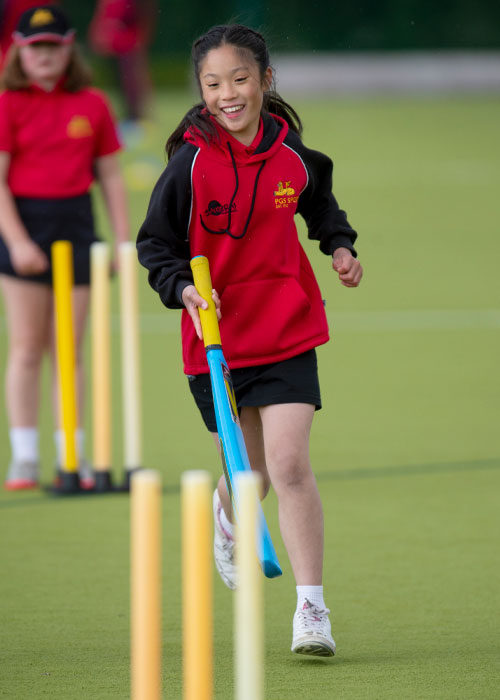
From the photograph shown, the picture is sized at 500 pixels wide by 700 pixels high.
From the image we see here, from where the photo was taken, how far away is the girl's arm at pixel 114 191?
6.29 meters

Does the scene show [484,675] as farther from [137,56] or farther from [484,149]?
[137,56]

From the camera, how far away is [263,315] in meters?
4.13

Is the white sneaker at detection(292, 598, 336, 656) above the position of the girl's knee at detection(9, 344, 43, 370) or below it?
below

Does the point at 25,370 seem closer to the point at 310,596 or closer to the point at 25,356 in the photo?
the point at 25,356

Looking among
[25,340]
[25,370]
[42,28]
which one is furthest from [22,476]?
[42,28]

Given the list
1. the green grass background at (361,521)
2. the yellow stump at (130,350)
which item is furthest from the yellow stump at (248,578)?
the yellow stump at (130,350)

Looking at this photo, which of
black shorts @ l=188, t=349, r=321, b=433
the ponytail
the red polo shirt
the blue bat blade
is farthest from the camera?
the red polo shirt

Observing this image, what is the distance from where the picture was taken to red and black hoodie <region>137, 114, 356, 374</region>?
404cm

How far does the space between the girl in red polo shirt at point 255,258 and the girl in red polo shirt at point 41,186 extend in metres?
2.01

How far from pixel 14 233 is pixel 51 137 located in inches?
18.4

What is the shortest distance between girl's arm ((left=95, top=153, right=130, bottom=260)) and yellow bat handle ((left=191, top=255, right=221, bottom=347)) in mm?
2376

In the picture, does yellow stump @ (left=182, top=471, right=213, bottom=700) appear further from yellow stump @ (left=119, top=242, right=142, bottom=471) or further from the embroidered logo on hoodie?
yellow stump @ (left=119, top=242, right=142, bottom=471)

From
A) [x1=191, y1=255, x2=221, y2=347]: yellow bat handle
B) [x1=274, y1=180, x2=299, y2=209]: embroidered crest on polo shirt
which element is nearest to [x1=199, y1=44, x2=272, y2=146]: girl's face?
[x1=274, y1=180, x2=299, y2=209]: embroidered crest on polo shirt

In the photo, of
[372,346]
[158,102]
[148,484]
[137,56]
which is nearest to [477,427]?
[372,346]
